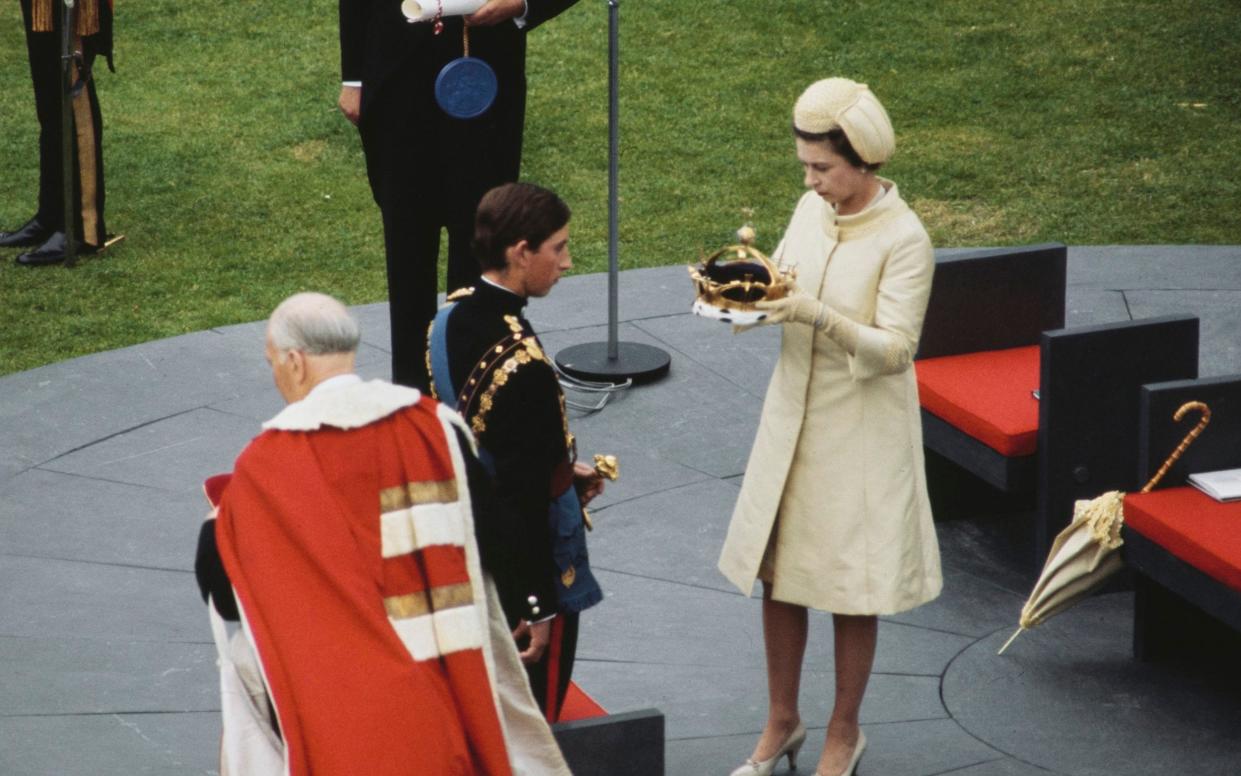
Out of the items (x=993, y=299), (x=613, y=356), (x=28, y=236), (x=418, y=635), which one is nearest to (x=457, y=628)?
(x=418, y=635)

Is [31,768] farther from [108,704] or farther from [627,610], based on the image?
[627,610]

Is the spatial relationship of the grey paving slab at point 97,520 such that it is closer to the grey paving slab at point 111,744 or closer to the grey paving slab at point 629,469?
the grey paving slab at point 111,744

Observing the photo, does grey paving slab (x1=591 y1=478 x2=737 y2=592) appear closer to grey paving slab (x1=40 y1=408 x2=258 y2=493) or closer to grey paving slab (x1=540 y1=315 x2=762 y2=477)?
grey paving slab (x1=540 y1=315 x2=762 y2=477)

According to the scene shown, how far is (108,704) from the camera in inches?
202

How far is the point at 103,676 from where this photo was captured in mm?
5301

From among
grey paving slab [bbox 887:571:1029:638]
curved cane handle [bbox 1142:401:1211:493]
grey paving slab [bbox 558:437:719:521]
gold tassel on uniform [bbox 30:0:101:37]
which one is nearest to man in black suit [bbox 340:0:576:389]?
grey paving slab [bbox 558:437:719:521]

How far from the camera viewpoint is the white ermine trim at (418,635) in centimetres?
351

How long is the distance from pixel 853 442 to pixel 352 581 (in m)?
1.57

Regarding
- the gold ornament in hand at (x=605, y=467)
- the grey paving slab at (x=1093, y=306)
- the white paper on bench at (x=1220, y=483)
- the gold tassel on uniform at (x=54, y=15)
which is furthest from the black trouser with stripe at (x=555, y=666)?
the gold tassel on uniform at (x=54, y=15)

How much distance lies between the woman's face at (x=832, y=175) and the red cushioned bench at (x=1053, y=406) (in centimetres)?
149

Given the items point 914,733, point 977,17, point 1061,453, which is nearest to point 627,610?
point 914,733

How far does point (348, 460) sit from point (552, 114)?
991cm

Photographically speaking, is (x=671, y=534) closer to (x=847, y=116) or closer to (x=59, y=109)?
(x=847, y=116)

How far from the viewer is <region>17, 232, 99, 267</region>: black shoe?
1020 centimetres
